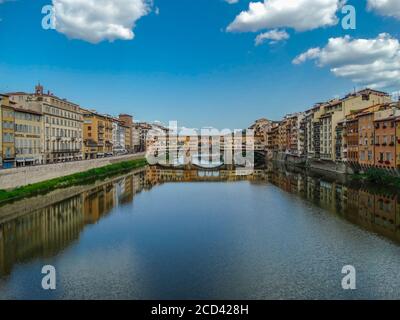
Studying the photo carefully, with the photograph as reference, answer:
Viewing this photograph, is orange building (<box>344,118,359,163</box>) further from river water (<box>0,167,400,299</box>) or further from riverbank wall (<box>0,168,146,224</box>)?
riverbank wall (<box>0,168,146,224</box>)

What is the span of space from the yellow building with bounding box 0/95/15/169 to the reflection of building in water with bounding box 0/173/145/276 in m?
6.87

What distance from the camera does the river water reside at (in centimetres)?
982

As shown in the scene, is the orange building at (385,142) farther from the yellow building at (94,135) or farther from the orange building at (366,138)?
the yellow building at (94,135)

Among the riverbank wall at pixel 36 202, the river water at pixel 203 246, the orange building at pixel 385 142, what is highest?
the orange building at pixel 385 142

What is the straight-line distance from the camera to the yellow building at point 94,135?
5284 cm

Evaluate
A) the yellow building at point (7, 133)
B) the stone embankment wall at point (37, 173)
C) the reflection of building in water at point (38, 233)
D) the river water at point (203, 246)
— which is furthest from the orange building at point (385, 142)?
the yellow building at point (7, 133)

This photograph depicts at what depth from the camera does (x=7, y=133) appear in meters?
28.5

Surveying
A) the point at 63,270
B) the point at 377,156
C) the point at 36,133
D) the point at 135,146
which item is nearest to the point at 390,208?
the point at 377,156

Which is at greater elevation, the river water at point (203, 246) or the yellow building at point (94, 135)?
the yellow building at point (94, 135)

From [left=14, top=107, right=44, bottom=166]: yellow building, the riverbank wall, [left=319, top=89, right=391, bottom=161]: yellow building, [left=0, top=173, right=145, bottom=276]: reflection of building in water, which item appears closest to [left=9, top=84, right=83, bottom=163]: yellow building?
[left=14, top=107, right=44, bottom=166]: yellow building

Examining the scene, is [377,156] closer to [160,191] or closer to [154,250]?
[160,191]

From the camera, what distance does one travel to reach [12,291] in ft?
32.1

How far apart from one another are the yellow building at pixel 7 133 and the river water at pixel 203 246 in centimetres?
723
